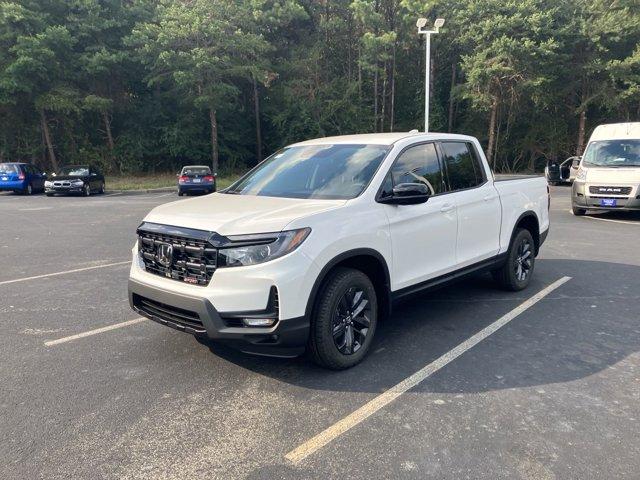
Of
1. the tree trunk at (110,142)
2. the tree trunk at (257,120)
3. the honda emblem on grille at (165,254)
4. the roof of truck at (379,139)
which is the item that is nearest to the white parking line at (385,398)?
the honda emblem on grille at (165,254)

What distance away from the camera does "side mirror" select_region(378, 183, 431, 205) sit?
4223 mm

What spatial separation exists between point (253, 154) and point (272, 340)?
35993 millimetres

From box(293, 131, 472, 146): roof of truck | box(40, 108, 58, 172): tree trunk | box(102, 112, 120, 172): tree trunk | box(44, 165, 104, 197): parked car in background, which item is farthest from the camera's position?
box(102, 112, 120, 172): tree trunk

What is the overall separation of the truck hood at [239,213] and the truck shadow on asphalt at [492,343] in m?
1.20

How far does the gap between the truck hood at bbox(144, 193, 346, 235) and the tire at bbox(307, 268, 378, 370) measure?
1.86 feet

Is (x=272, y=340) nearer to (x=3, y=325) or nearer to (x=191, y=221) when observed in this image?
(x=191, y=221)

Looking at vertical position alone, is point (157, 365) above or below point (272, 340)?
below

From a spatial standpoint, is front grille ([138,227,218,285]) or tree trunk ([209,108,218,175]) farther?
tree trunk ([209,108,218,175])

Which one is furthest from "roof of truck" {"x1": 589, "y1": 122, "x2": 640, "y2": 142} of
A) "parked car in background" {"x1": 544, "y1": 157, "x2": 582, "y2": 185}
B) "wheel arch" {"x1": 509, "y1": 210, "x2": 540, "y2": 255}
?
"wheel arch" {"x1": 509, "y1": 210, "x2": 540, "y2": 255}

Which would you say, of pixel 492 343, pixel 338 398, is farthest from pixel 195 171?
pixel 338 398

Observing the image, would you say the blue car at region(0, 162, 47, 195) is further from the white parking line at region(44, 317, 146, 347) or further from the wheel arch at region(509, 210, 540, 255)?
the wheel arch at region(509, 210, 540, 255)

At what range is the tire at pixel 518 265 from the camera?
6.12m

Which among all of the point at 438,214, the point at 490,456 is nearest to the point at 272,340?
the point at 490,456

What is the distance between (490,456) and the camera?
2.93m
